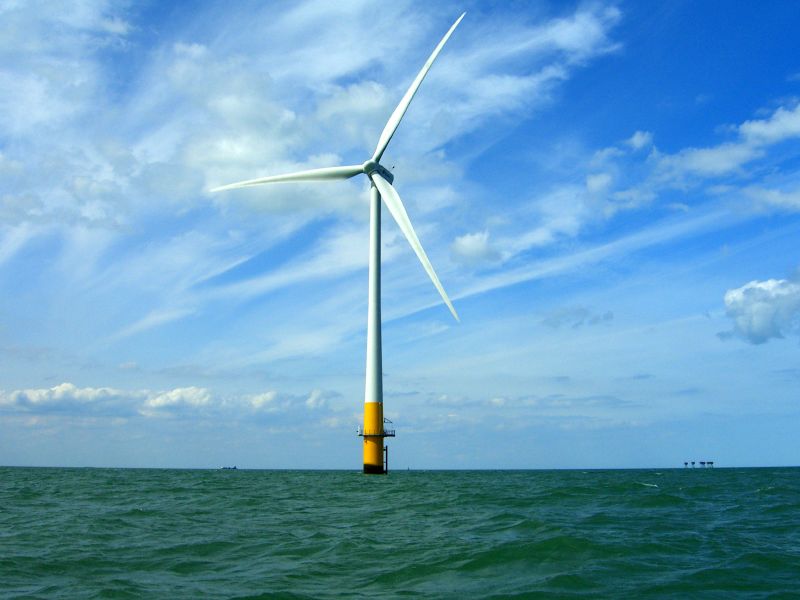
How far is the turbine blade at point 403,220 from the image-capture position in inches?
2569

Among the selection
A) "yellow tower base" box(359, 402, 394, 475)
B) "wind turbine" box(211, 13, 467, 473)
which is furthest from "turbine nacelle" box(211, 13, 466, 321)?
"yellow tower base" box(359, 402, 394, 475)

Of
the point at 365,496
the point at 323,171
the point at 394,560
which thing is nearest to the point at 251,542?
the point at 394,560

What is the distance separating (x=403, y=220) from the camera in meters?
73.6

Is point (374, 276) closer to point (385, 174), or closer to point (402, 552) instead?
point (385, 174)

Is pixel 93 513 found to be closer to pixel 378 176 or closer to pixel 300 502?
pixel 300 502

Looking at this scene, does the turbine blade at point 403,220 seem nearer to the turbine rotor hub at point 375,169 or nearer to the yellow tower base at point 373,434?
the turbine rotor hub at point 375,169

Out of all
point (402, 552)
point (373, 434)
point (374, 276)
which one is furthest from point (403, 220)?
point (402, 552)

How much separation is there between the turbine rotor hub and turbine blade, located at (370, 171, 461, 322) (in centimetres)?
44

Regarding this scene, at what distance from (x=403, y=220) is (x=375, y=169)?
40.6 feet

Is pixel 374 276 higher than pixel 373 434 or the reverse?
higher

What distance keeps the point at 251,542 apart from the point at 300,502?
2148 cm

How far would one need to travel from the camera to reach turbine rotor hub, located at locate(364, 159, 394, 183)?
82.4 meters

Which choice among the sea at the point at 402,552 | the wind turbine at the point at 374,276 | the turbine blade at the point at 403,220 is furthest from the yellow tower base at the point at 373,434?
the sea at the point at 402,552

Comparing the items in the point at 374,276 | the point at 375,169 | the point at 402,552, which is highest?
the point at 375,169
